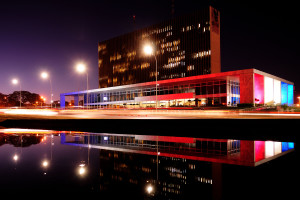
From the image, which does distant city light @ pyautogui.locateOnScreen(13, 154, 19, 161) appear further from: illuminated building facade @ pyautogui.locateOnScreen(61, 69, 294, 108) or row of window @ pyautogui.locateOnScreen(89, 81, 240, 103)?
row of window @ pyautogui.locateOnScreen(89, 81, 240, 103)

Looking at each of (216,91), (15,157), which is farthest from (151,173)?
(216,91)

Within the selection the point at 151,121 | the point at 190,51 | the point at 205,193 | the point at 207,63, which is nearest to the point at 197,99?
the point at 207,63

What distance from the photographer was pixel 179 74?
312 ft

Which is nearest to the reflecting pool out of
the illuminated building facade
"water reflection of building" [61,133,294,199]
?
"water reflection of building" [61,133,294,199]

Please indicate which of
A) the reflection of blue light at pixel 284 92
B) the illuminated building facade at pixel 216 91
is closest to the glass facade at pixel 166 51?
the illuminated building facade at pixel 216 91

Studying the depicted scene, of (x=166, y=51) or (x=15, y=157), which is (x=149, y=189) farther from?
(x=166, y=51)

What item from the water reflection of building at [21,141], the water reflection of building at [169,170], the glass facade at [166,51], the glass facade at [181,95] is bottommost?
the water reflection of building at [21,141]

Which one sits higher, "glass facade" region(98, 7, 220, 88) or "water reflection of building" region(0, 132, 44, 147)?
"glass facade" region(98, 7, 220, 88)

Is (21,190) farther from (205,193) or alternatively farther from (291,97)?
(291,97)

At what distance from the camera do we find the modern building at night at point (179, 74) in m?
55.7

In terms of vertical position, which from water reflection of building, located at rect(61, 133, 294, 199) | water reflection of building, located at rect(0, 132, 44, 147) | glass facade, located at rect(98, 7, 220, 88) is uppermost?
glass facade, located at rect(98, 7, 220, 88)

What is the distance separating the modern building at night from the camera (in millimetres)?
55719

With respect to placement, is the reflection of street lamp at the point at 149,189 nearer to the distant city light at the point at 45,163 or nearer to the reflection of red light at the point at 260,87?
the distant city light at the point at 45,163

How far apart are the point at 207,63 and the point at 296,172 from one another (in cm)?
8423
